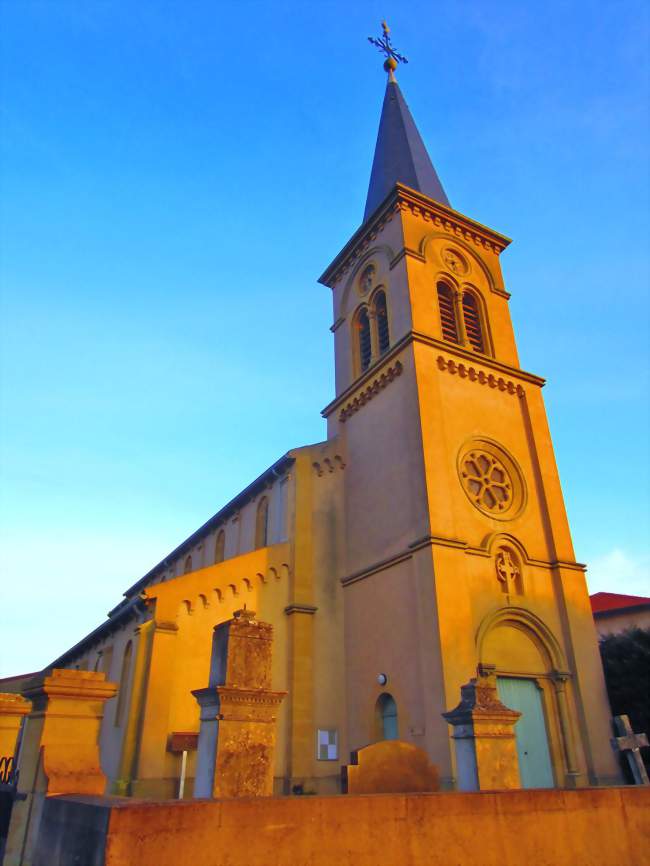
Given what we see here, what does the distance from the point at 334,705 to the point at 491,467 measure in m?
8.07

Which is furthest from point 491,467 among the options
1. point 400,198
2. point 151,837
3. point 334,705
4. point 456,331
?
point 151,837

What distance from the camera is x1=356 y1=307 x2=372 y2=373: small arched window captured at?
71.6 feet

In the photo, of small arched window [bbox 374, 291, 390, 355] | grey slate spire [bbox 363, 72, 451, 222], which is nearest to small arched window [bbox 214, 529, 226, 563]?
small arched window [bbox 374, 291, 390, 355]

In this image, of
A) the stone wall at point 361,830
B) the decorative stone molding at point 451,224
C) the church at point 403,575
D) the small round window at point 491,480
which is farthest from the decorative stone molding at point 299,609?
the decorative stone molding at point 451,224

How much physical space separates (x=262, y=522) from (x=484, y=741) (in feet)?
41.5

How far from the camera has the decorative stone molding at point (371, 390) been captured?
18.8m

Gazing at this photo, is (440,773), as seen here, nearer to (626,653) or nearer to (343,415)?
(626,653)

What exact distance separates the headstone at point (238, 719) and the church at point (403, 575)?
6.93 metres

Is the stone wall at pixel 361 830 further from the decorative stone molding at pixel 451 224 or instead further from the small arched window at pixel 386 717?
the decorative stone molding at pixel 451 224

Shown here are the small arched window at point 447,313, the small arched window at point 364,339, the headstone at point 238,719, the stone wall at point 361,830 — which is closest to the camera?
the stone wall at point 361,830

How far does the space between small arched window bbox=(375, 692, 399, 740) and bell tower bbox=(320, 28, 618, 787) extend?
0.08 m

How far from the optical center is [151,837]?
4.79 metres

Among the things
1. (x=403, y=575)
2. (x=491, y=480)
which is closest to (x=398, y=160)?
(x=491, y=480)

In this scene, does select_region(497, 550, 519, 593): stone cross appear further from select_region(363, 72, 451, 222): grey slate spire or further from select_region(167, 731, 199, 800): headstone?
select_region(363, 72, 451, 222): grey slate spire
